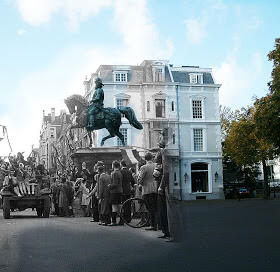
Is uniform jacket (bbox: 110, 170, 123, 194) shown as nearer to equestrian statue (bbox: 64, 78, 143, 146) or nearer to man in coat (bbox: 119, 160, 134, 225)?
man in coat (bbox: 119, 160, 134, 225)

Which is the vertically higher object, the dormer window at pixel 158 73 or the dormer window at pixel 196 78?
the dormer window at pixel 158 73

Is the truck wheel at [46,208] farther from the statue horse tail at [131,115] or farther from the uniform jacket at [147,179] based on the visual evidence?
the statue horse tail at [131,115]

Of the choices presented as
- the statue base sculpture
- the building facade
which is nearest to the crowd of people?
the statue base sculpture

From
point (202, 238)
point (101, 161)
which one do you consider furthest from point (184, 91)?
point (101, 161)

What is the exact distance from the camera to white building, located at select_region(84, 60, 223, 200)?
6.92 m

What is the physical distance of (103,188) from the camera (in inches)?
472

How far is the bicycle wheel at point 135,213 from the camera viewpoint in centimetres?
888

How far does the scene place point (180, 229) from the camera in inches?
315

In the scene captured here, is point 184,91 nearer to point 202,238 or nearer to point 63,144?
point 202,238

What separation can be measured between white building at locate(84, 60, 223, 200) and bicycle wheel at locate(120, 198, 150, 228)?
152 centimetres

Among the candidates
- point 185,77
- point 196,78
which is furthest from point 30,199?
point 196,78

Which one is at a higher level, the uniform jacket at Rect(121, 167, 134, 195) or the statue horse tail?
the statue horse tail

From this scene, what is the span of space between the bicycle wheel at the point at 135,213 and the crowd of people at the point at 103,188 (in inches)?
1.3

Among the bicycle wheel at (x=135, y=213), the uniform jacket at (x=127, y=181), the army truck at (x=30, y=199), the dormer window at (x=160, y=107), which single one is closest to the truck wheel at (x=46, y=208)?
the army truck at (x=30, y=199)
